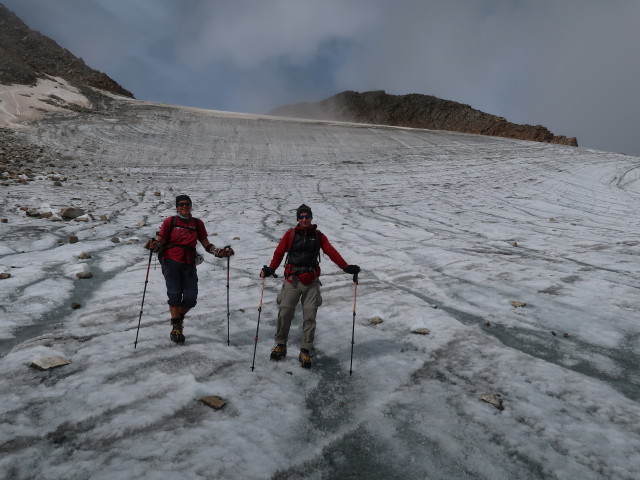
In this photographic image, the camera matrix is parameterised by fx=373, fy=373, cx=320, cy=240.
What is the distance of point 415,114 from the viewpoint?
84.5m

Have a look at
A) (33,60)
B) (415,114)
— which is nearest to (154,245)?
(33,60)

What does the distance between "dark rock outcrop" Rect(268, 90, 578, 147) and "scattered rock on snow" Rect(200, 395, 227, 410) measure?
196ft

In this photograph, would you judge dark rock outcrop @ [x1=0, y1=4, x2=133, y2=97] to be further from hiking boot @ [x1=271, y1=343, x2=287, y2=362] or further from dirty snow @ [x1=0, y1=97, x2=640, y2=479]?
hiking boot @ [x1=271, y1=343, x2=287, y2=362]

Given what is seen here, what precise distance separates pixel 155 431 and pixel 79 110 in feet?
116

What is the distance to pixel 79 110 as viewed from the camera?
30.6 m

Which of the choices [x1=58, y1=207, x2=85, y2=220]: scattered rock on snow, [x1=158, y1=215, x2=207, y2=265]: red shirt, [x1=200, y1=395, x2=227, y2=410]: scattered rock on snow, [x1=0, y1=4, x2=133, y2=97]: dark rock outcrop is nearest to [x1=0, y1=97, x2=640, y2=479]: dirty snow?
[x1=200, y1=395, x2=227, y2=410]: scattered rock on snow

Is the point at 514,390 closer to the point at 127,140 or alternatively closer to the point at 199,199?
the point at 199,199

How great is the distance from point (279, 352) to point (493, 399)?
243 centimetres

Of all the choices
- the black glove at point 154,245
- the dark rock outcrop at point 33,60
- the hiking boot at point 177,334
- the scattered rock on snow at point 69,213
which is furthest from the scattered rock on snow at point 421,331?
the dark rock outcrop at point 33,60

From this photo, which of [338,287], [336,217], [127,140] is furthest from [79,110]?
[338,287]

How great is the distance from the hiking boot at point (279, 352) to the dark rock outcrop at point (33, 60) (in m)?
37.3

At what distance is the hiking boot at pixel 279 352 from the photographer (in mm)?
4621

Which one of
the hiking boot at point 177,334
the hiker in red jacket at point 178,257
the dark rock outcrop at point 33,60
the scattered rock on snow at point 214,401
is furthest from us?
the dark rock outcrop at point 33,60

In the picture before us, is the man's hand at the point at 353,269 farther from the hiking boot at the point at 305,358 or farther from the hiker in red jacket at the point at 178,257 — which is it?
the hiker in red jacket at the point at 178,257
